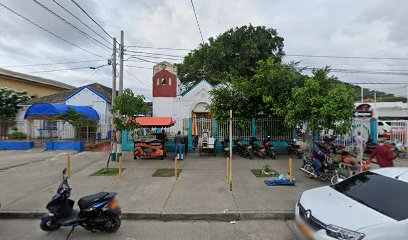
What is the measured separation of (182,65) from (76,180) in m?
25.9

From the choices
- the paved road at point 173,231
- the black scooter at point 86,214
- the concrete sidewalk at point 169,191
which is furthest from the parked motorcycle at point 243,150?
the black scooter at point 86,214

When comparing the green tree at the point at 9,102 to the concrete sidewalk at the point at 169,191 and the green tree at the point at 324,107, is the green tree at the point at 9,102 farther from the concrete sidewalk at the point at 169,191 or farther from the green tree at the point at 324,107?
the green tree at the point at 324,107

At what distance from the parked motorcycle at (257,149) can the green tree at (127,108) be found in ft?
19.4

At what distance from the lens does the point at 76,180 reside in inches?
304

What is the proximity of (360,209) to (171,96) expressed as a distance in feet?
64.6

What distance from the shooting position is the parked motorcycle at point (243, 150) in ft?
38.5

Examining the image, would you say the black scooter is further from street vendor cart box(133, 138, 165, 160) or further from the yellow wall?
the yellow wall

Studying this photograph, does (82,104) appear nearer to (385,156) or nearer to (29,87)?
(29,87)

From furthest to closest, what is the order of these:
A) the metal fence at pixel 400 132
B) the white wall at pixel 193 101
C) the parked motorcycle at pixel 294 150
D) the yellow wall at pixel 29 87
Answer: the yellow wall at pixel 29 87
the white wall at pixel 193 101
the metal fence at pixel 400 132
the parked motorcycle at pixel 294 150

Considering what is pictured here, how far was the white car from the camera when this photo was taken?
2.86m

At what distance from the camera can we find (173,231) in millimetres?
4379

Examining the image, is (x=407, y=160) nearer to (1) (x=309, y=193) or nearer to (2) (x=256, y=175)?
(2) (x=256, y=175)

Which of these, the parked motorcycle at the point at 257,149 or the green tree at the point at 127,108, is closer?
the green tree at the point at 127,108

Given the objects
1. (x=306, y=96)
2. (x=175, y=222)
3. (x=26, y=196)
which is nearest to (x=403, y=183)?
(x=175, y=222)
